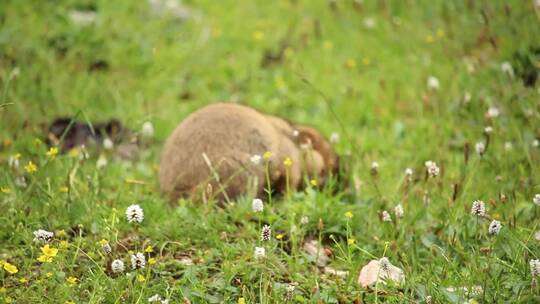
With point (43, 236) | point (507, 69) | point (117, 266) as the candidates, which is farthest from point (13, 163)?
point (507, 69)

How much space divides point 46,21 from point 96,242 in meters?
3.73

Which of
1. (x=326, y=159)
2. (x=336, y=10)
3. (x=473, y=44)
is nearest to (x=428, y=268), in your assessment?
(x=326, y=159)

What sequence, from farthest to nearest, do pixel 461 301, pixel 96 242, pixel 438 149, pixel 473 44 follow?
pixel 473 44 → pixel 438 149 → pixel 96 242 → pixel 461 301

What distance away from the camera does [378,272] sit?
9.87ft

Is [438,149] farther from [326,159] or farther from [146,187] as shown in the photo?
[146,187]

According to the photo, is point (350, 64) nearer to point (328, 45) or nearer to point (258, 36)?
point (328, 45)

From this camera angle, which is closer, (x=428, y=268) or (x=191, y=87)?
(x=428, y=268)

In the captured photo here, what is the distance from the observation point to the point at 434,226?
384cm

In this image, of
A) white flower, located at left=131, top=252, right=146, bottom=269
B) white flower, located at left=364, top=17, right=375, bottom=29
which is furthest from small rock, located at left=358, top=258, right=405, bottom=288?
white flower, located at left=364, top=17, right=375, bottom=29

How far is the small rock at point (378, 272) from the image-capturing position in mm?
3038


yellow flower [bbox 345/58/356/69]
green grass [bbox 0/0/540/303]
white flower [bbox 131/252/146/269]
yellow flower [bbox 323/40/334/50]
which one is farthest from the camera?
yellow flower [bbox 323/40/334/50]

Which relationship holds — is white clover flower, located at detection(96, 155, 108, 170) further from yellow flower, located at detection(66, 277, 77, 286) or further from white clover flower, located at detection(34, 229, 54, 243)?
yellow flower, located at detection(66, 277, 77, 286)

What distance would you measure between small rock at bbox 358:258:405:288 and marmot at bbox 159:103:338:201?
2.66 feet

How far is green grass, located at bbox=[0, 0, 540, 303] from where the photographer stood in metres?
3.14
